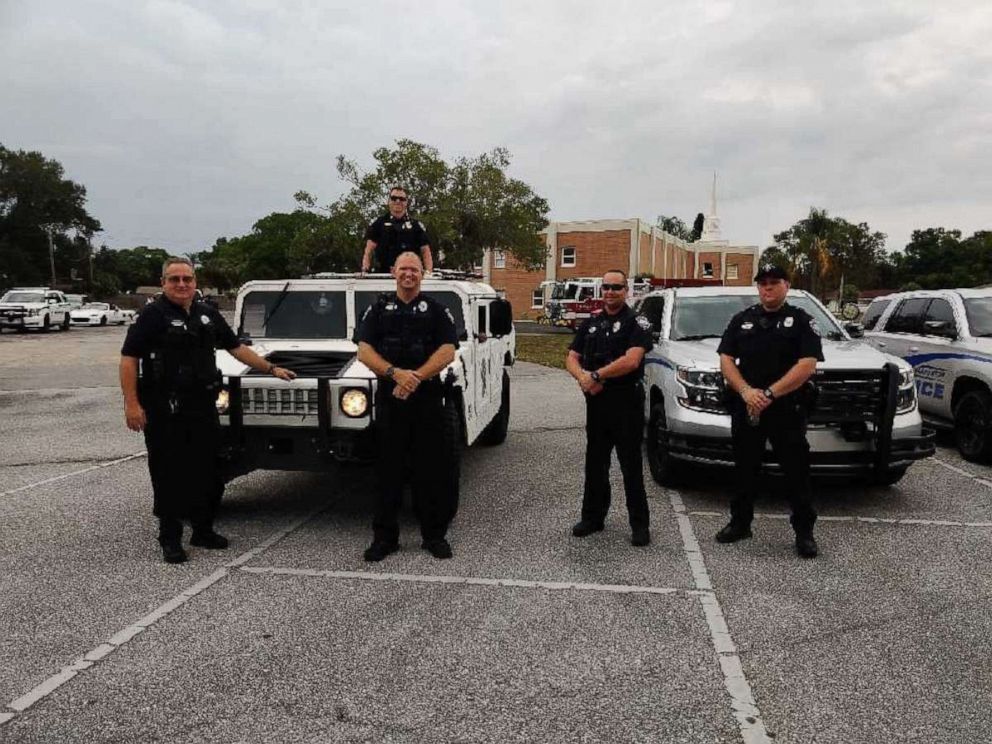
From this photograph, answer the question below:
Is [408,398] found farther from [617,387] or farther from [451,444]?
[617,387]

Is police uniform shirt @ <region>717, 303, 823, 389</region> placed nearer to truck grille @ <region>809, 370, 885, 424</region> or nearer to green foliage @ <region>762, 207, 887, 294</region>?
truck grille @ <region>809, 370, 885, 424</region>

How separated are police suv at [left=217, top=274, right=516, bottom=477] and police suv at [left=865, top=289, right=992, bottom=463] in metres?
4.67

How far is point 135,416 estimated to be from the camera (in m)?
4.42

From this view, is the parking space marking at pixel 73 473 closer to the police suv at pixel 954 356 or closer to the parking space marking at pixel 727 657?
the parking space marking at pixel 727 657

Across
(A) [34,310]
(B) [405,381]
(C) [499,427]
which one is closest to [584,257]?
(A) [34,310]

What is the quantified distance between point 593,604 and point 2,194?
8031 cm

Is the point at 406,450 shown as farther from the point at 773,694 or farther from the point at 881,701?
the point at 881,701

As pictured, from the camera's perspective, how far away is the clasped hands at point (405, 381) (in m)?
4.41

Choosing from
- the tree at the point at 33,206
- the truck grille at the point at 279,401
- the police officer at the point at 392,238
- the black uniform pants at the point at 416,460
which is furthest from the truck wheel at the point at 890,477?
the tree at the point at 33,206

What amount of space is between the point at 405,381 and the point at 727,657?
223cm

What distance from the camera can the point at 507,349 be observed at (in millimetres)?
8602

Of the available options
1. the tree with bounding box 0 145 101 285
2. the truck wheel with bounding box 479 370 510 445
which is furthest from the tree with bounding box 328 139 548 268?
the tree with bounding box 0 145 101 285

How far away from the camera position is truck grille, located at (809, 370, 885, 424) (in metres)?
5.37

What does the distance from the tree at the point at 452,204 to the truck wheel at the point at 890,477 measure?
23351 mm
